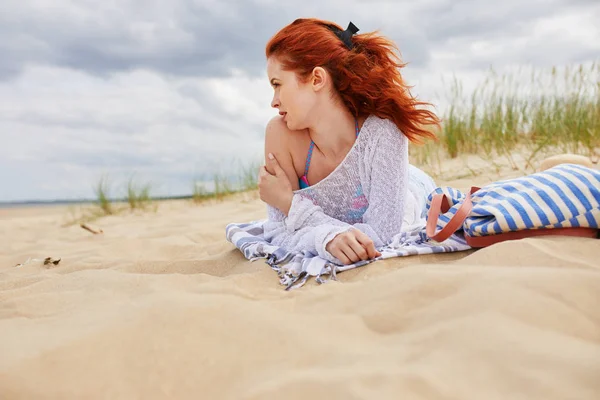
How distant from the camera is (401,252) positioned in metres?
2.25

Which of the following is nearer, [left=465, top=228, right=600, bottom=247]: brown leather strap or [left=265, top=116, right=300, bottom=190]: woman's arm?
[left=465, top=228, right=600, bottom=247]: brown leather strap

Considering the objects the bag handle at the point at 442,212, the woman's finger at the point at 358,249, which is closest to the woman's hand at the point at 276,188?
the woman's finger at the point at 358,249

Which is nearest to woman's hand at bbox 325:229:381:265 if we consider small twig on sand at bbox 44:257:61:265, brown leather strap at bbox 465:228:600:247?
brown leather strap at bbox 465:228:600:247

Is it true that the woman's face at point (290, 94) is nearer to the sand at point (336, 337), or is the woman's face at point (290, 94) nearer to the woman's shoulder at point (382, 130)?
the woman's shoulder at point (382, 130)

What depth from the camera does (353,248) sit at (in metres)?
2.24

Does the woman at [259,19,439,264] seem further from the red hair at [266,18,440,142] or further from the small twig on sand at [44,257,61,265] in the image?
the small twig on sand at [44,257,61,265]

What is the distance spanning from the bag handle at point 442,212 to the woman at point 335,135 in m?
0.22

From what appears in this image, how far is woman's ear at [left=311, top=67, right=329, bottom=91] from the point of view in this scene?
2527 millimetres

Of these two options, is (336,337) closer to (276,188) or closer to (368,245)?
(368,245)

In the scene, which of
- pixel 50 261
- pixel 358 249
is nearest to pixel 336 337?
pixel 358 249

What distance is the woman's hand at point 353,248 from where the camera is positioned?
7.32 ft

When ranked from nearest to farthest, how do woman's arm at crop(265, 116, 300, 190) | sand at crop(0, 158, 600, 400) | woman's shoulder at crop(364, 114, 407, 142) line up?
1. sand at crop(0, 158, 600, 400)
2. woman's shoulder at crop(364, 114, 407, 142)
3. woman's arm at crop(265, 116, 300, 190)

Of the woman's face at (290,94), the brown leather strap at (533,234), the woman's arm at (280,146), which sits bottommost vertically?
the brown leather strap at (533,234)

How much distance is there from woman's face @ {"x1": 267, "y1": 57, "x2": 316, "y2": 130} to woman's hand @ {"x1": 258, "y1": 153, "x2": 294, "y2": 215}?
28 cm
